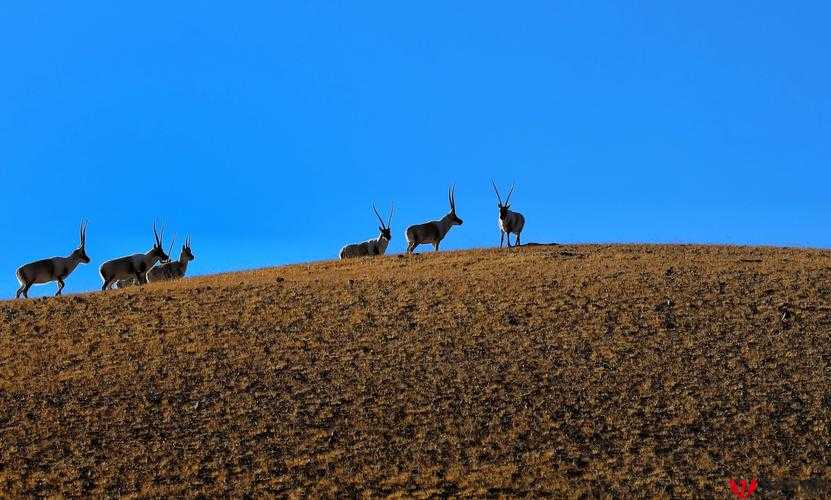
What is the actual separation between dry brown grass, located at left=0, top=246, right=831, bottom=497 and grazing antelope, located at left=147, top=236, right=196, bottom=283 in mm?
9404

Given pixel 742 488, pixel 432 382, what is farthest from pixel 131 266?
pixel 742 488

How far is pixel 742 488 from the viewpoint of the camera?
1866 cm

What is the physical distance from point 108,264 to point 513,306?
50.4ft

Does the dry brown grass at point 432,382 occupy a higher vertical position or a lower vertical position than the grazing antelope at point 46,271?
lower

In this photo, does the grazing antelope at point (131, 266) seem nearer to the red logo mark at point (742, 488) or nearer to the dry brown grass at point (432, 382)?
the dry brown grass at point (432, 382)

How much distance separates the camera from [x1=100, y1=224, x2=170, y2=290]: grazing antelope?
38.4 m

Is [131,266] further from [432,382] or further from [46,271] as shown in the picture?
[432,382]

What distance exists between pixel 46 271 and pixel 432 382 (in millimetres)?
17970

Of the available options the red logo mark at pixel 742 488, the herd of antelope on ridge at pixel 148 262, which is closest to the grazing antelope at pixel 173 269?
the herd of antelope on ridge at pixel 148 262

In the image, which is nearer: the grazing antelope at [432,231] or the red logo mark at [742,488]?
the red logo mark at [742,488]

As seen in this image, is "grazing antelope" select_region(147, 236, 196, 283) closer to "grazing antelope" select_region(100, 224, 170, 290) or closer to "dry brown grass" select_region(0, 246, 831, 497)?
"grazing antelope" select_region(100, 224, 170, 290)

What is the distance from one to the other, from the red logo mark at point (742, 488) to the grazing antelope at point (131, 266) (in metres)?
24.1

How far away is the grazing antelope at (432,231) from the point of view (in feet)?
138

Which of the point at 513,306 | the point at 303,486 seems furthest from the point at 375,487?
the point at 513,306
